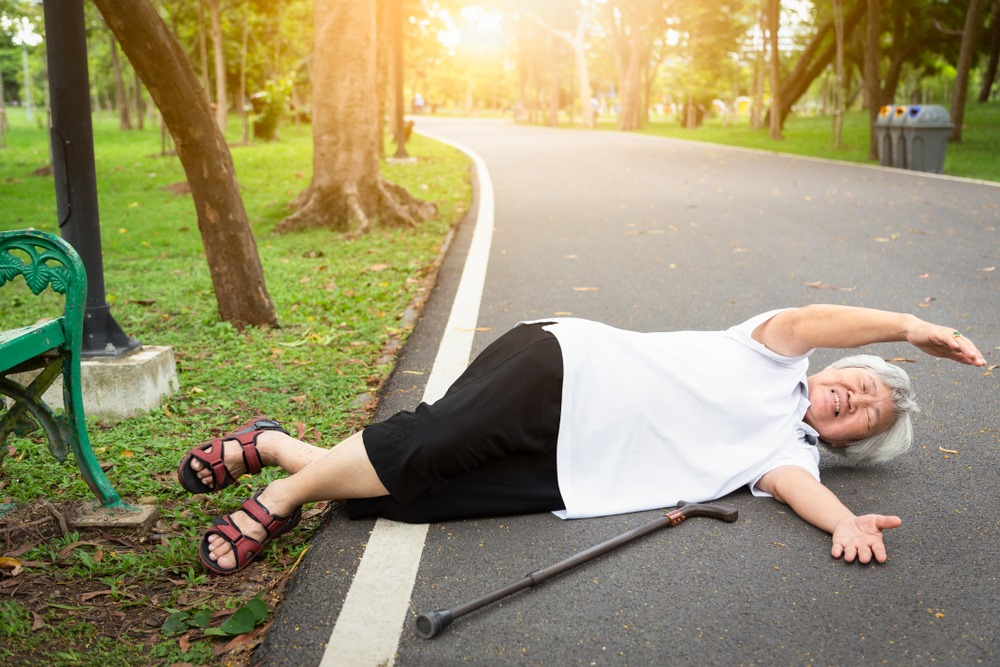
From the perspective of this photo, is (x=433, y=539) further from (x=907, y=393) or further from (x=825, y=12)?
(x=825, y=12)

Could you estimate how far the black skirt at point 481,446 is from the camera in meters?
3.10

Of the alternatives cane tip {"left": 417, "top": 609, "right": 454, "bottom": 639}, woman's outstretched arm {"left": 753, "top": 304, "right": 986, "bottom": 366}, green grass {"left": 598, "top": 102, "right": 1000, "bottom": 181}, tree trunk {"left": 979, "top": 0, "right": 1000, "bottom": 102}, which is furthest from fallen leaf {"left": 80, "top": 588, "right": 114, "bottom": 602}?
tree trunk {"left": 979, "top": 0, "right": 1000, "bottom": 102}

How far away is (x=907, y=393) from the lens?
11.4ft

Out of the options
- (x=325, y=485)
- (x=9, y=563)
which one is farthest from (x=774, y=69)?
(x=9, y=563)

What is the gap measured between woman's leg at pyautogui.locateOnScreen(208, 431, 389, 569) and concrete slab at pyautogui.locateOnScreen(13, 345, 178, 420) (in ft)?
5.17

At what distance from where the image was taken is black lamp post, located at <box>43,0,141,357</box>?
4.39 meters

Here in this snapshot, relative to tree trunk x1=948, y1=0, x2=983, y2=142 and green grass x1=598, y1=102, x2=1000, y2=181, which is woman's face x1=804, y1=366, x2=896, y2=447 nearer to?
green grass x1=598, y1=102, x2=1000, y2=181

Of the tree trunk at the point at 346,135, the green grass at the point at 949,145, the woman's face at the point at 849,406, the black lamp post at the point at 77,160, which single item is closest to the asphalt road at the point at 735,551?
the woman's face at the point at 849,406

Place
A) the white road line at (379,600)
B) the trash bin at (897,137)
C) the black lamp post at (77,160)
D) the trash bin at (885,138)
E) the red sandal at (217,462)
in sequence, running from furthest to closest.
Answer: the trash bin at (885,138) → the trash bin at (897,137) → the black lamp post at (77,160) → the red sandal at (217,462) → the white road line at (379,600)

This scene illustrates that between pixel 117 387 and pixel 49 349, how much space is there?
1492mm

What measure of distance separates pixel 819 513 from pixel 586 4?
5412 centimetres

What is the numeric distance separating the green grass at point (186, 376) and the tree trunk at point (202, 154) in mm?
251

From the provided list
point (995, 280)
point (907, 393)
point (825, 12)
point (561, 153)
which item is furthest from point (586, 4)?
point (907, 393)

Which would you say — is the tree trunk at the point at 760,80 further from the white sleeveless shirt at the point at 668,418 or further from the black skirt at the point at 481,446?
A: the black skirt at the point at 481,446
